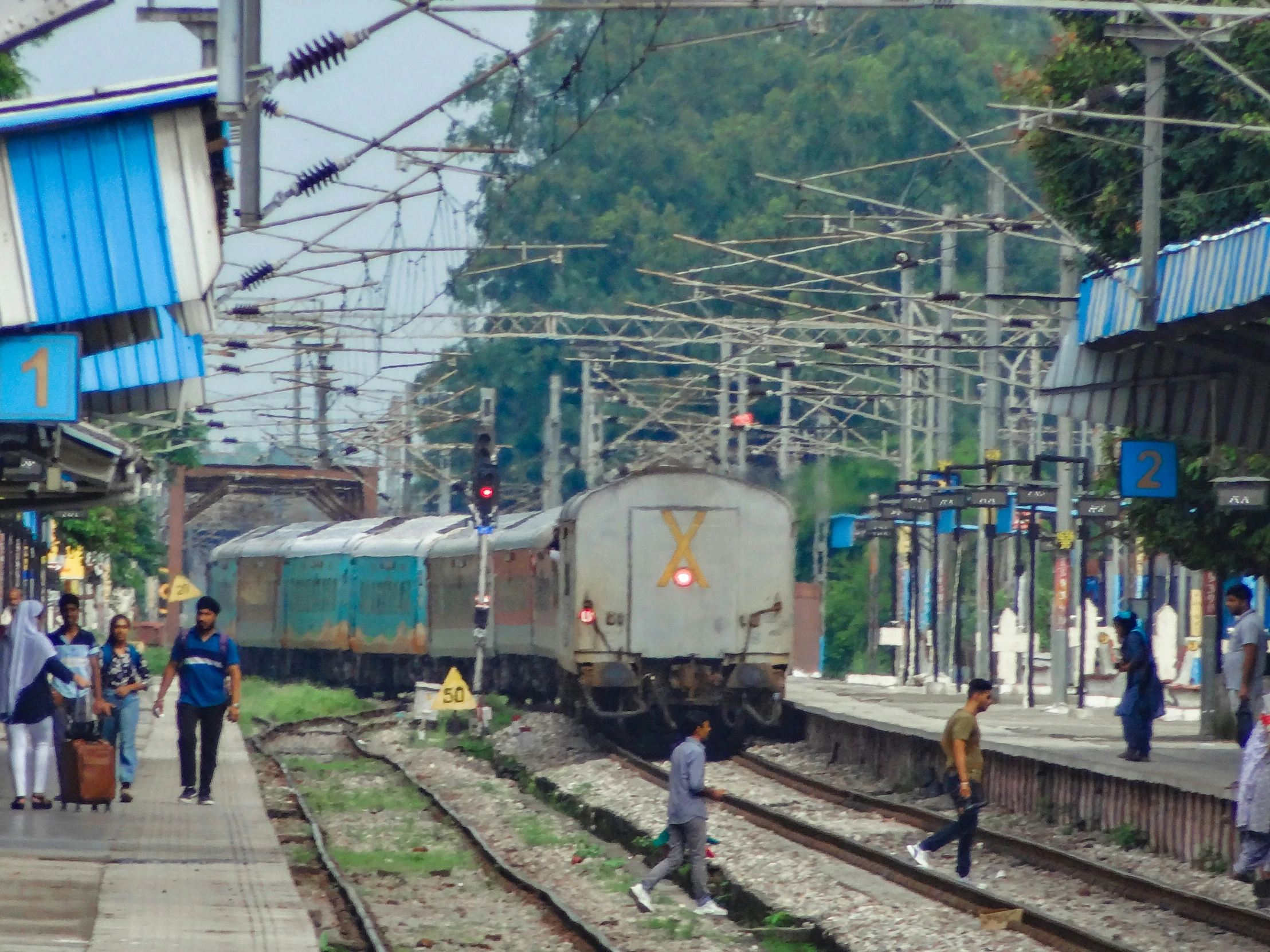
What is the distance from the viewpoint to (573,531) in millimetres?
25656

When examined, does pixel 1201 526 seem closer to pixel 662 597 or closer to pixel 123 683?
pixel 662 597

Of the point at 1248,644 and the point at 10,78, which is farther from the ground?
the point at 10,78

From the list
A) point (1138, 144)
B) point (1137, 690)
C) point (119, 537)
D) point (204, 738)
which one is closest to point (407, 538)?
point (119, 537)

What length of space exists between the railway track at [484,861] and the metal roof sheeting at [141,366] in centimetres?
404

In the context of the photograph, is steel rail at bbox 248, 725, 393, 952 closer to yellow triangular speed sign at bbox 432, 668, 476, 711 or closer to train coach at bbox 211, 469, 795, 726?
train coach at bbox 211, 469, 795, 726

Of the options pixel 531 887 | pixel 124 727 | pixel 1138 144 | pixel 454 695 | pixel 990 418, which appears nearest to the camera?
pixel 531 887

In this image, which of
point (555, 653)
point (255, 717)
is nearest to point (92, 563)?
point (255, 717)

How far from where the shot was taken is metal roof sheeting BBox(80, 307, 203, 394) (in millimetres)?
20562

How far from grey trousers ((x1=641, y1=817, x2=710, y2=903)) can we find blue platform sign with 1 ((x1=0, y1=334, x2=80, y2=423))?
4.51 m

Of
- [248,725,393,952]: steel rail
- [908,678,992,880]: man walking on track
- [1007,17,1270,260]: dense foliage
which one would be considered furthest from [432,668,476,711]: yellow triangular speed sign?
[908,678,992,880]: man walking on track

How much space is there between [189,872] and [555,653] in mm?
14247

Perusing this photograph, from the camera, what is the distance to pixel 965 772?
599 inches

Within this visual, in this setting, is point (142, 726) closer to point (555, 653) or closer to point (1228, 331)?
point (555, 653)

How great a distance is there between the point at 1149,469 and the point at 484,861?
8.04m
